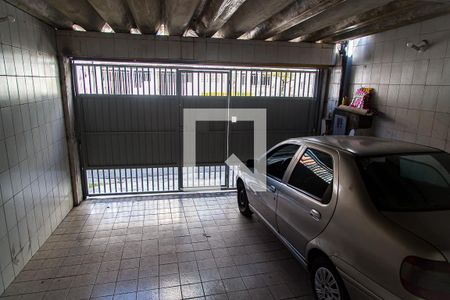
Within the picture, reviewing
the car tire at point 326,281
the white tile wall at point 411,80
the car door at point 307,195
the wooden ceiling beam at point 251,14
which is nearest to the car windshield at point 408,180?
the car door at point 307,195

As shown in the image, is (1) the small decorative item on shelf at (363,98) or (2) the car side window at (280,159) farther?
(1) the small decorative item on shelf at (363,98)

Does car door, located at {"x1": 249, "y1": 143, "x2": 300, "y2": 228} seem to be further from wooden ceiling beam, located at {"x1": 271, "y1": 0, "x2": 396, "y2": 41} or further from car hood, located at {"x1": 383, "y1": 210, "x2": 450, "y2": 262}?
wooden ceiling beam, located at {"x1": 271, "y1": 0, "x2": 396, "y2": 41}

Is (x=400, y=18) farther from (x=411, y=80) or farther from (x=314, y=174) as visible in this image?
(x=314, y=174)

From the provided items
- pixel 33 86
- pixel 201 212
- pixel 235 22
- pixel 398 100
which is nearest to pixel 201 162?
pixel 201 212

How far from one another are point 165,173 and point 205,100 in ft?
5.21

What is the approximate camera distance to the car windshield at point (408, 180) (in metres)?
1.95

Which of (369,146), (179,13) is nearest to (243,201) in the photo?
(369,146)

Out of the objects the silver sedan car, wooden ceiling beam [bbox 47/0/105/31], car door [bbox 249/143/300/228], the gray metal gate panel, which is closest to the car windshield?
the silver sedan car

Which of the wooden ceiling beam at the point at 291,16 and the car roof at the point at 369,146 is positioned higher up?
the wooden ceiling beam at the point at 291,16

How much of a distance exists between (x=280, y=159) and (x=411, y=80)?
2028 millimetres

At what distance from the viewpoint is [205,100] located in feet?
16.7

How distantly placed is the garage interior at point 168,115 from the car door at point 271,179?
500 mm

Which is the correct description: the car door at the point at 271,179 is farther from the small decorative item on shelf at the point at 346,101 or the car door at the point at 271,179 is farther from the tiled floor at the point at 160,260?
the small decorative item on shelf at the point at 346,101

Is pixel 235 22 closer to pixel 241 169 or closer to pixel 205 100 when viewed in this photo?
pixel 205 100
